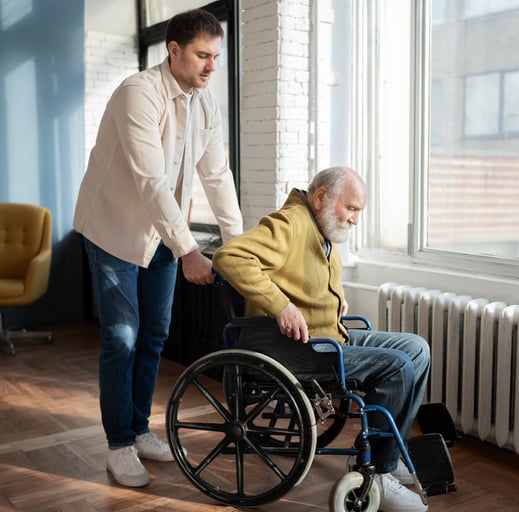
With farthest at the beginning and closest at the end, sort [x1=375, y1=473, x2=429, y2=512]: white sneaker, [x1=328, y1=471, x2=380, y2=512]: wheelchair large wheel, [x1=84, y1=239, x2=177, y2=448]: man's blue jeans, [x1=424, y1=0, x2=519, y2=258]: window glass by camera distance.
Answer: [x1=424, y1=0, x2=519, y2=258]: window glass < [x1=84, y1=239, x2=177, y2=448]: man's blue jeans < [x1=375, y1=473, x2=429, y2=512]: white sneaker < [x1=328, y1=471, x2=380, y2=512]: wheelchair large wheel

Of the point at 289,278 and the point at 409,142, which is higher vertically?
the point at 409,142

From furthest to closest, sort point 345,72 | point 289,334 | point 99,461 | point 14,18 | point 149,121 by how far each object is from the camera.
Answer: point 14,18 < point 345,72 < point 99,461 < point 149,121 < point 289,334

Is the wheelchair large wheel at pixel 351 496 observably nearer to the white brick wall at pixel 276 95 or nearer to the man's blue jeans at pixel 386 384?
the man's blue jeans at pixel 386 384

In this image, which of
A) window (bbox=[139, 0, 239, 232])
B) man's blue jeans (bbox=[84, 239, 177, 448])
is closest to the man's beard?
man's blue jeans (bbox=[84, 239, 177, 448])

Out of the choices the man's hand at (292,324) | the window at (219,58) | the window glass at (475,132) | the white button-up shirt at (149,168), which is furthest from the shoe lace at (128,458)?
the window at (219,58)

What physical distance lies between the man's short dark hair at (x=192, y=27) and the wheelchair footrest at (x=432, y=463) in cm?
134

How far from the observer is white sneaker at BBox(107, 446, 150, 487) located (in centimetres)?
236

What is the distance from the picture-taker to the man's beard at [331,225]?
2170mm

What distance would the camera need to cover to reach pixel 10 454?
266 cm

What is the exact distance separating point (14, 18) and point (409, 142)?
2.88m

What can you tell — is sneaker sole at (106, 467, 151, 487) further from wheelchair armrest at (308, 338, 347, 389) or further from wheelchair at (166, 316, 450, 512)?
wheelchair armrest at (308, 338, 347, 389)

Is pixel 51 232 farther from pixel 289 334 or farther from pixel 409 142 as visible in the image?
pixel 289 334


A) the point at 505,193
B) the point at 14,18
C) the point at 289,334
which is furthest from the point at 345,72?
the point at 14,18

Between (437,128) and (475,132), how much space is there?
21 cm
